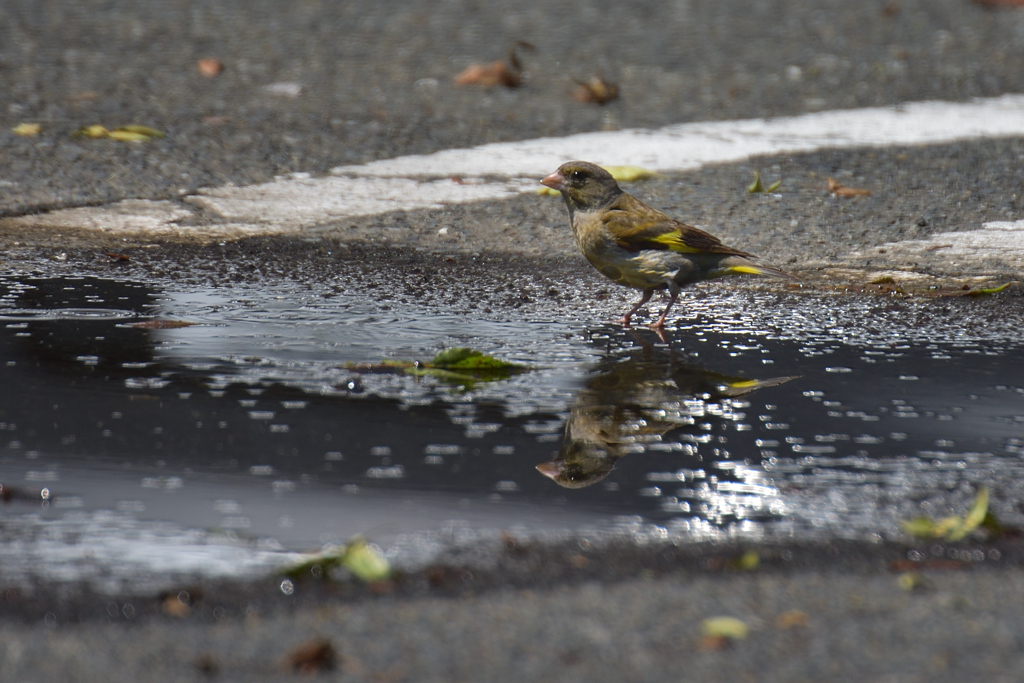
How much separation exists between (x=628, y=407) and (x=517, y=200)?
8.89 ft

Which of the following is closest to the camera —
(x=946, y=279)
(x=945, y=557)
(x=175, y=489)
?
(x=945, y=557)

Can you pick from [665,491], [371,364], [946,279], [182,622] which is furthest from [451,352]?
[946,279]

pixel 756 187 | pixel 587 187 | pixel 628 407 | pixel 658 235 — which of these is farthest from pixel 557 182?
pixel 628 407

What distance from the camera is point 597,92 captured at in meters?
7.99

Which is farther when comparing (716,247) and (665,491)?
(716,247)

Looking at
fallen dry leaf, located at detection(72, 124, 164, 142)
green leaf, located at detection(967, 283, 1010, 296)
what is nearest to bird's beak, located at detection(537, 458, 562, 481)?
green leaf, located at detection(967, 283, 1010, 296)

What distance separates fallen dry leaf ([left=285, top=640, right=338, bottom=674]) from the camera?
1.85 metres

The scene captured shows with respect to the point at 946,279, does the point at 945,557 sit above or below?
below

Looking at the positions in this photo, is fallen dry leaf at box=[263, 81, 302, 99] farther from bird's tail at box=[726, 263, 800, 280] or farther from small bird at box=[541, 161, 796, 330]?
bird's tail at box=[726, 263, 800, 280]

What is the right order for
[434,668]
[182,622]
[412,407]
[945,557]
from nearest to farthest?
[434,668], [182,622], [945,557], [412,407]

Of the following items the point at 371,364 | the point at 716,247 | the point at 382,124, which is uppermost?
the point at 382,124

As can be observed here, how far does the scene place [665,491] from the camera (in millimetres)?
2615

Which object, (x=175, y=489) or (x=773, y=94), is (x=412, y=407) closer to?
(x=175, y=489)

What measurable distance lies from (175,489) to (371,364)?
1.04 m
